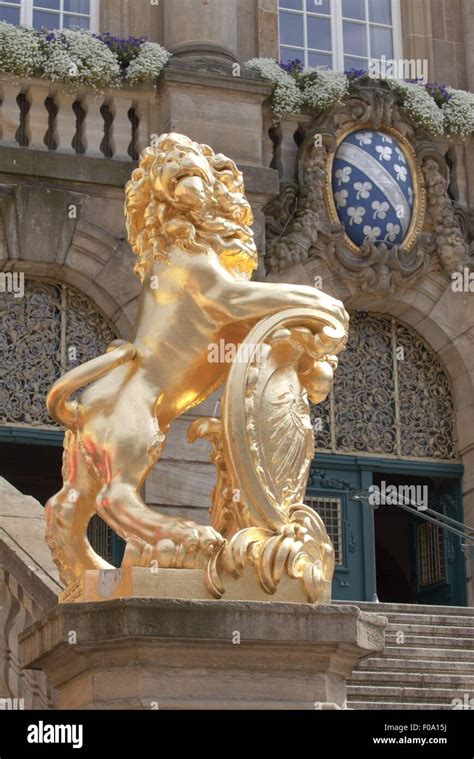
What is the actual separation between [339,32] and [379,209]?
8.20 ft

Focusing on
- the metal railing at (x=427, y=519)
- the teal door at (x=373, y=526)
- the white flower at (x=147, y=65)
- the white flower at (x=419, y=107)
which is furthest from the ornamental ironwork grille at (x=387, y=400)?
the white flower at (x=147, y=65)

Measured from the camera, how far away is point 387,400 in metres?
15.5

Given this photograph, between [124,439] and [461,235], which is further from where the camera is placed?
[461,235]

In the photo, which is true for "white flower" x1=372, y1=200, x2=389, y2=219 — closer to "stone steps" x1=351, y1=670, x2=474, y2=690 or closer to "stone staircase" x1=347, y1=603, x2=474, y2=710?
"stone staircase" x1=347, y1=603, x2=474, y2=710

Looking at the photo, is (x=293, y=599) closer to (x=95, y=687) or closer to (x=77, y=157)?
(x=95, y=687)

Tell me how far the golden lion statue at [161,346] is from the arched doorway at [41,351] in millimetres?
6962

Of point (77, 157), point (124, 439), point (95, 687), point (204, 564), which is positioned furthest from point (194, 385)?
point (77, 157)

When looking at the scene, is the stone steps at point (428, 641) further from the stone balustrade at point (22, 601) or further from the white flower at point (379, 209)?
the white flower at point (379, 209)

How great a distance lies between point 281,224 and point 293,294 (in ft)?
26.7

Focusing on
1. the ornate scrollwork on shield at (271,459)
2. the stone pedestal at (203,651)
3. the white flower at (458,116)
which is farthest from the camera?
the white flower at (458,116)

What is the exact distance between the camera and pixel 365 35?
1681 cm

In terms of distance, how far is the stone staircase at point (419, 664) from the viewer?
29.6ft

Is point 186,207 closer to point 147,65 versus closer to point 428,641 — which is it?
point 428,641

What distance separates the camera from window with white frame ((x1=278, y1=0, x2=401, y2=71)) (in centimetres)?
1641
